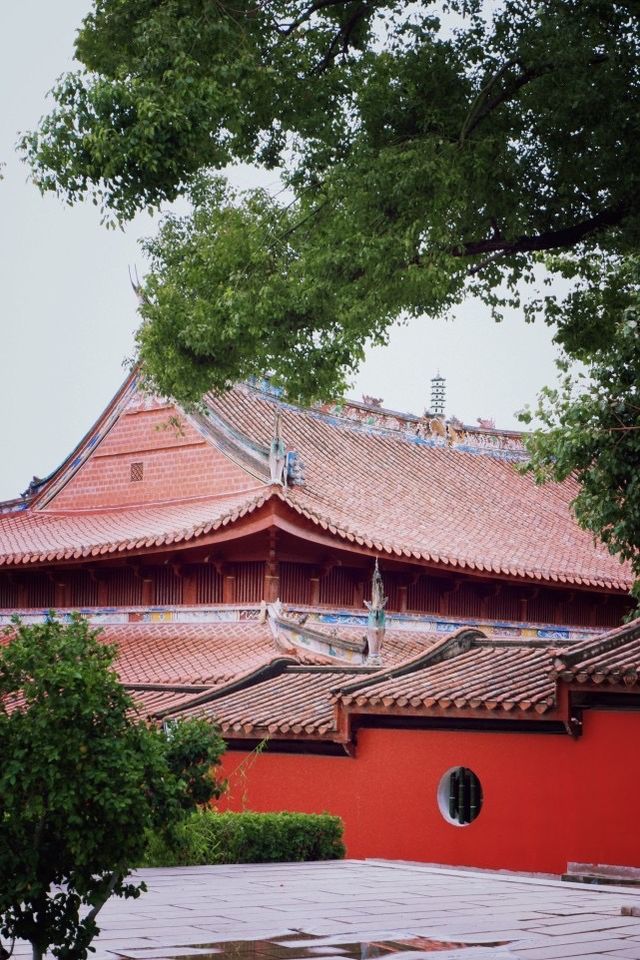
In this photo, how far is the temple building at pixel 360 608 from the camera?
13.3 metres

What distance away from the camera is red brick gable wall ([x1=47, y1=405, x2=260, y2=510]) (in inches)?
898

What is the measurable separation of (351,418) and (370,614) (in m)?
8.09

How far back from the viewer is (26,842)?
652 cm

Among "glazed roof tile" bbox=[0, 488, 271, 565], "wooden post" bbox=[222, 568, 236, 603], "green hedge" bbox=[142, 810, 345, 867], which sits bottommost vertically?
"green hedge" bbox=[142, 810, 345, 867]

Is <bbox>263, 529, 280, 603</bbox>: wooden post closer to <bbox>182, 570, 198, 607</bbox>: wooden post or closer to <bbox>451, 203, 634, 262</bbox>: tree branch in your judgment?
<bbox>182, 570, 198, 607</bbox>: wooden post

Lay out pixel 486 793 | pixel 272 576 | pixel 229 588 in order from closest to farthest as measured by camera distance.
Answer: pixel 486 793 → pixel 272 576 → pixel 229 588

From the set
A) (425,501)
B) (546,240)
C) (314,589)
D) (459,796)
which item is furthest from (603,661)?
(425,501)

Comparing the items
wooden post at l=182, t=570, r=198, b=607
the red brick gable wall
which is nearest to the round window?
wooden post at l=182, t=570, r=198, b=607

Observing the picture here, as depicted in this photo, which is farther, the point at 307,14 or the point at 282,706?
→ the point at 282,706

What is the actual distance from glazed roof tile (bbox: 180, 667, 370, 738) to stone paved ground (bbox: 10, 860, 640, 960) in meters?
2.65

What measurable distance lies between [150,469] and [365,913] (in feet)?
50.2

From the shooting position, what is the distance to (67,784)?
6.40 meters

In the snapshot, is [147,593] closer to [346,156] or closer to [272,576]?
[272,576]

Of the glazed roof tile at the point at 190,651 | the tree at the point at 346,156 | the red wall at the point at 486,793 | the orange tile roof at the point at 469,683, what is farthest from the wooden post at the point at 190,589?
the tree at the point at 346,156
